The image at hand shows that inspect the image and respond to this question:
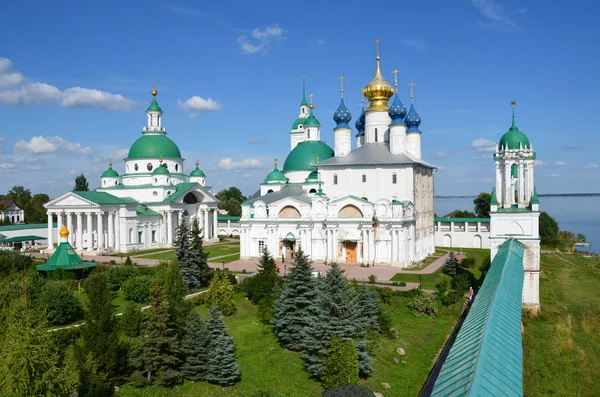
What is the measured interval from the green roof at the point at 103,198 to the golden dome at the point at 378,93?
22161 mm

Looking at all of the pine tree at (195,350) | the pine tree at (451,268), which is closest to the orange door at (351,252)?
the pine tree at (451,268)

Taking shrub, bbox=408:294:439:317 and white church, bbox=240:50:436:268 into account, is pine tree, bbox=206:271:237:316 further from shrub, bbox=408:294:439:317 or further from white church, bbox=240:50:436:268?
white church, bbox=240:50:436:268

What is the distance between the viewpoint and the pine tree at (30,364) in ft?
35.3

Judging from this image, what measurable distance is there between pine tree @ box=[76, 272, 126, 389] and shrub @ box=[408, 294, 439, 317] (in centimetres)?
1261

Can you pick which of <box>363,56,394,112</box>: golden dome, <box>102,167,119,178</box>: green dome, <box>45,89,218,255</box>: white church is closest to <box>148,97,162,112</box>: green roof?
<box>45,89,218,255</box>: white church

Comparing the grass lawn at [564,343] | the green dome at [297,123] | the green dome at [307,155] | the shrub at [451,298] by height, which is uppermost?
the green dome at [297,123]

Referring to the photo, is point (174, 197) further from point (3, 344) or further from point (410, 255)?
point (3, 344)

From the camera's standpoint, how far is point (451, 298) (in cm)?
2317

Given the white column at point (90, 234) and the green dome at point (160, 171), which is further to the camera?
the green dome at point (160, 171)

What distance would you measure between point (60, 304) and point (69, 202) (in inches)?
1034

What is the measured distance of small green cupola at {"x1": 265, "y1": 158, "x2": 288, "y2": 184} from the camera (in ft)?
153

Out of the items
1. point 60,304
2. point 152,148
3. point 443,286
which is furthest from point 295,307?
point 152,148

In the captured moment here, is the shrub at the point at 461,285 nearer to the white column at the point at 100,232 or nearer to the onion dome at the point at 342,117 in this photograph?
the onion dome at the point at 342,117

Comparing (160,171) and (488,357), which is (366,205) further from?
(488,357)
